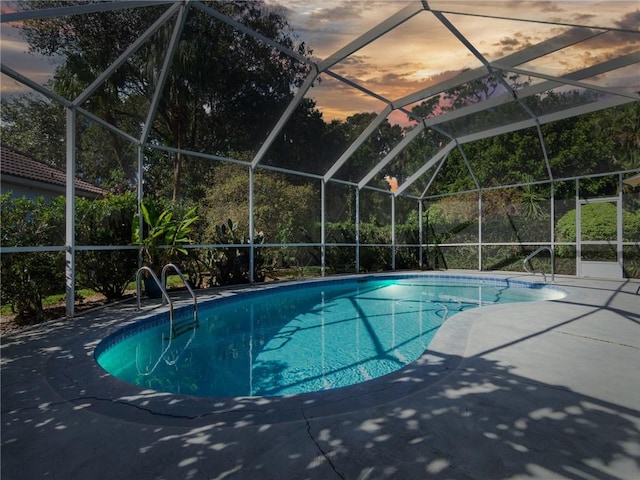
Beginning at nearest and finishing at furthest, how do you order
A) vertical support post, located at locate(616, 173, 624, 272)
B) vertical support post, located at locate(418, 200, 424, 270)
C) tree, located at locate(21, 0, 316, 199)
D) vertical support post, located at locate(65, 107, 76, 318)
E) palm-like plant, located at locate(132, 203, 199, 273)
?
vertical support post, located at locate(65, 107, 76, 318) < tree, located at locate(21, 0, 316, 199) < palm-like plant, located at locate(132, 203, 199, 273) < vertical support post, located at locate(616, 173, 624, 272) < vertical support post, located at locate(418, 200, 424, 270)

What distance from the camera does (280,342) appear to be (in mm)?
5398

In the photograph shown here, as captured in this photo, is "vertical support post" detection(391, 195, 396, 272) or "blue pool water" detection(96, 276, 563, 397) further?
"vertical support post" detection(391, 195, 396, 272)

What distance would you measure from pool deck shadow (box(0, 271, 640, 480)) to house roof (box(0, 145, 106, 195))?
8.34ft

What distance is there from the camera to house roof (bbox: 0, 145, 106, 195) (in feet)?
15.7

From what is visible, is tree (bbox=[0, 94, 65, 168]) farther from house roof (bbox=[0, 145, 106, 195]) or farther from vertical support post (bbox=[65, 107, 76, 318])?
vertical support post (bbox=[65, 107, 76, 318])

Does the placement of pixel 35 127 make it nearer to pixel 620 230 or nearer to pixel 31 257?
pixel 31 257

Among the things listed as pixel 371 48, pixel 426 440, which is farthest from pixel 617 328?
pixel 371 48

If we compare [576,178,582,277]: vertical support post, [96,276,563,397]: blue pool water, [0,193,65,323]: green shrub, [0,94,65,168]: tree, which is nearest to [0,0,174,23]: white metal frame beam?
[0,94,65,168]: tree

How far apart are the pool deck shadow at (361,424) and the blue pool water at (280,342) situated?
2.98ft

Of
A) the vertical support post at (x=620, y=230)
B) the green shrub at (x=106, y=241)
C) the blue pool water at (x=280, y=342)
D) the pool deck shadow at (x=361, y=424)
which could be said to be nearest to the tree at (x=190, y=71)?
the green shrub at (x=106, y=241)

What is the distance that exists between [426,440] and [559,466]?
640 millimetres

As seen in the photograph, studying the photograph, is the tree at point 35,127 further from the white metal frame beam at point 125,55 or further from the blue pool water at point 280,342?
the blue pool water at point 280,342

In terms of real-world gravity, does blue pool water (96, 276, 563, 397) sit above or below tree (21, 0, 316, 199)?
below

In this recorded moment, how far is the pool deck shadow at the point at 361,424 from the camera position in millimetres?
1831
